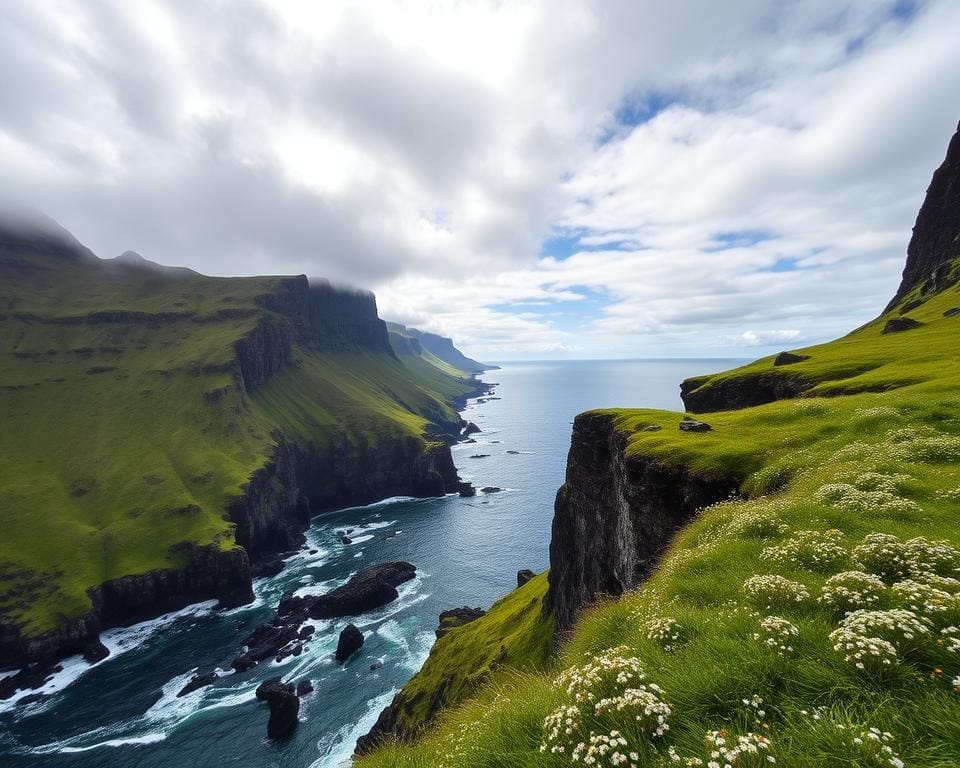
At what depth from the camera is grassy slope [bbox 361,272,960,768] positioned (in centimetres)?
544

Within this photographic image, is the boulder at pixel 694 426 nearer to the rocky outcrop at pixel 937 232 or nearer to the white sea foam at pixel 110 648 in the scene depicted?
the white sea foam at pixel 110 648

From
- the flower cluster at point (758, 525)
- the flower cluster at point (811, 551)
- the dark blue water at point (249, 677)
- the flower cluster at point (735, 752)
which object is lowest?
the dark blue water at point (249, 677)

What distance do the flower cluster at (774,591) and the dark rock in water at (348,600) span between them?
10095cm

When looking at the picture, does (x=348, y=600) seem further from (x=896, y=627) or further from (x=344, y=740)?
(x=896, y=627)

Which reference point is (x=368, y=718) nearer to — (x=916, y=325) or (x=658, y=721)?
(x=658, y=721)

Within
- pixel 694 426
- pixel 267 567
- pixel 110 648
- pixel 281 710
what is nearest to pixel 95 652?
pixel 110 648

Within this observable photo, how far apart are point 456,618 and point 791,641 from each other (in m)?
82.4

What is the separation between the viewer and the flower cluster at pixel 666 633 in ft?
28.1

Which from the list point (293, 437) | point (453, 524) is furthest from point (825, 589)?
point (293, 437)

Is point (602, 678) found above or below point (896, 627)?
below

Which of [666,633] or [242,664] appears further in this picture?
[242,664]

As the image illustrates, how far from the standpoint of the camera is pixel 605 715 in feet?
21.6

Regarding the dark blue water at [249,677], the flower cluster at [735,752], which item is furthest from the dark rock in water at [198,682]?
the flower cluster at [735,752]

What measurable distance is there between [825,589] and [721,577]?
10.2ft
